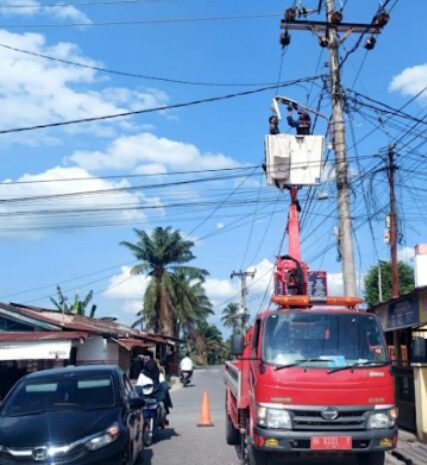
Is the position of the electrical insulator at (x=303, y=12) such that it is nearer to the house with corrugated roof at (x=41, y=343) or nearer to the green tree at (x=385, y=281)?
the house with corrugated roof at (x=41, y=343)

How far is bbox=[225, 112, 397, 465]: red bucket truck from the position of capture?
8086mm

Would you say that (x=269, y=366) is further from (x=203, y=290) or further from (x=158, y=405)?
(x=203, y=290)

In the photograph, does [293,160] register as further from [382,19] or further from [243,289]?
[243,289]

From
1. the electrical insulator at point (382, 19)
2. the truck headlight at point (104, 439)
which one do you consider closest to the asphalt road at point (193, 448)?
the truck headlight at point (104, 439)

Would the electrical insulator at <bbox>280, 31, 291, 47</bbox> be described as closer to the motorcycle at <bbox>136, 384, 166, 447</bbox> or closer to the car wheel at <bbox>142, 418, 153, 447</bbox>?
the motorcycle at <bbox>136, 384, 166, 447</bbox>

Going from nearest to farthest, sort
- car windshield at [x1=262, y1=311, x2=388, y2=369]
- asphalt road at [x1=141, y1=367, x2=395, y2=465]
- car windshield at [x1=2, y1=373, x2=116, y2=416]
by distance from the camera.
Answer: car windshield at [x1=262, y1=311, x2=388, y2=369] → car windshield at [x1=2, y1=373, x2=116, y2=416] → asphalt road at [x1=141, y1=367, x2=395, y2=465]

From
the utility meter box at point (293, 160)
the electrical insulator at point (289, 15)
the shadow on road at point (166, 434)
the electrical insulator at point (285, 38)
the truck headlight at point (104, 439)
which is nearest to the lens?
the truck headlight at point (104, 439)

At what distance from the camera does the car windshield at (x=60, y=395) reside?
28.5ft

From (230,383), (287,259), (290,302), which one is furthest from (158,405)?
(290,302)

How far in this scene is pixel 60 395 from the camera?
8.97 meters

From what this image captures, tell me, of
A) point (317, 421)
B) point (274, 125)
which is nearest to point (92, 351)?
point (274, 125)

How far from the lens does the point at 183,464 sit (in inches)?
407

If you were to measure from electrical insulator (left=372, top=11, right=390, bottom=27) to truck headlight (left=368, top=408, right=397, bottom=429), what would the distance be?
35.2 feet

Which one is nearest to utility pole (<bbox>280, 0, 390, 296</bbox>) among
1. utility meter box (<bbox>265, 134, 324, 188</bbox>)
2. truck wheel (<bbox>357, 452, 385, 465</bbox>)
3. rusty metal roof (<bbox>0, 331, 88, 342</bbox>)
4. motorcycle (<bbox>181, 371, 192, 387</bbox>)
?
utility meter box (<bbox>265, 134, 324, 188</bbox>)
